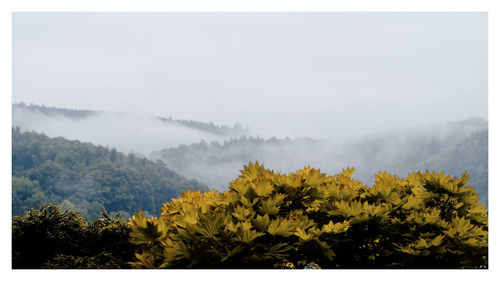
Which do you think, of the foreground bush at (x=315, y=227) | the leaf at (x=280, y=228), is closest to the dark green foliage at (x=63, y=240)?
the foreground bush at (x=315, y=227)

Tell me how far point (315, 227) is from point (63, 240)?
335 centimetres

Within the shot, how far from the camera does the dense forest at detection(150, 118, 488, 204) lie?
5861 inches

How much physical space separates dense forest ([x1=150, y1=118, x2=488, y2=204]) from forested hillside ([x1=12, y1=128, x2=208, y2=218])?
33.7 metres

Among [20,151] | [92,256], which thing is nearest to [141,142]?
[20,151]

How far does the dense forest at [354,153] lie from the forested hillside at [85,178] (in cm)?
3366

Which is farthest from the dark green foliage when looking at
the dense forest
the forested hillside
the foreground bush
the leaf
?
the dense forest

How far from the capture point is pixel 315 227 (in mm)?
4891

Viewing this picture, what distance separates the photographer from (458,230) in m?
4.97

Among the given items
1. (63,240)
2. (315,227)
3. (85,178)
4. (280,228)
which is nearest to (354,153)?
(85,178)

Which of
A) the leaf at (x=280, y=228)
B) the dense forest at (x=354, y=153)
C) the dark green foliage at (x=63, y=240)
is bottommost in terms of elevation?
the dark green foliage at (x=63, y=240)

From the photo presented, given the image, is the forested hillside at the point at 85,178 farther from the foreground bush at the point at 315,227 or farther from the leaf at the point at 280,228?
the leaf at the point at 280,228

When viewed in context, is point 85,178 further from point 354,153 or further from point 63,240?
point 63,240

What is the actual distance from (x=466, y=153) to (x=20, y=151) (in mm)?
127030

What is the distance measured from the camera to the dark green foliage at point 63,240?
235 inches
